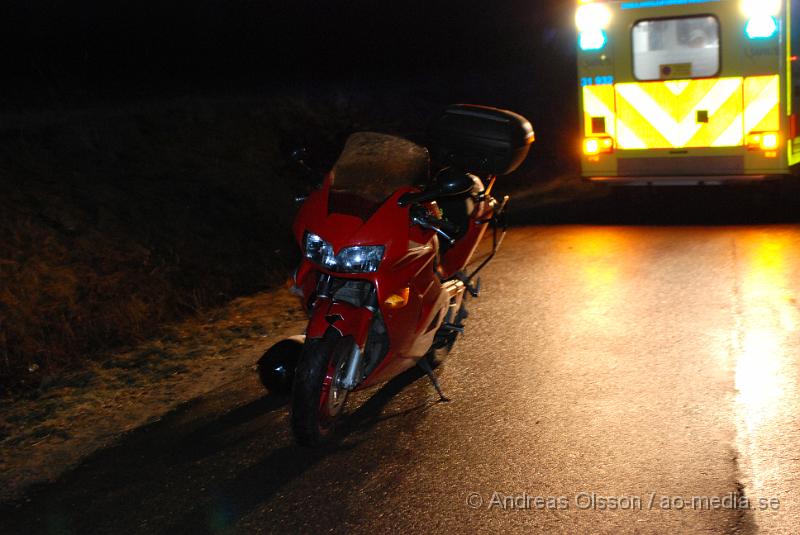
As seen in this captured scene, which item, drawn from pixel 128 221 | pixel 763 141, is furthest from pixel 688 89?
pixel 128 221

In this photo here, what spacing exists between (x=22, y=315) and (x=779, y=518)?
17.8 feet

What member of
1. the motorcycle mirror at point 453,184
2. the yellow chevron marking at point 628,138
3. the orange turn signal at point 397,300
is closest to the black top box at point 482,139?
the motorcycle mirror at point 453,184

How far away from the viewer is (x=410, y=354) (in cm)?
543

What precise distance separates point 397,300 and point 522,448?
1.01 metres

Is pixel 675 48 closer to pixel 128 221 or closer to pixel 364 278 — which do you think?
pixel 128 221

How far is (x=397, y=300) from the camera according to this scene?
513 cm

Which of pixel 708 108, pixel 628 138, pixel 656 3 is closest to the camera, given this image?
pixel 656 3

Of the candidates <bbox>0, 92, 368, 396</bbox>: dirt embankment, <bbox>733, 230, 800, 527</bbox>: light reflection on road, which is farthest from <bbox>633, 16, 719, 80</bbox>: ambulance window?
<bbox>0, 92, 368, 396</bbox>: dirt embankment

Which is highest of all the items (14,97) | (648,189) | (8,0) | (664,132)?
(8,0)

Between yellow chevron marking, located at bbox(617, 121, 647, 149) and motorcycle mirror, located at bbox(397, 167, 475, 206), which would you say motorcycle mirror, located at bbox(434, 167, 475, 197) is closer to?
motorcycle mirror, located at bbox(397, 167, 475, 206)

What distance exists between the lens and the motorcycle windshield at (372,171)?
5.18 m

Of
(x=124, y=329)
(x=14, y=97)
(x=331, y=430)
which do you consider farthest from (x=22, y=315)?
(x=14, y=97)

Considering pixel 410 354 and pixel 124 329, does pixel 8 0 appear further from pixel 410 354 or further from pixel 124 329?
pixel 410 354

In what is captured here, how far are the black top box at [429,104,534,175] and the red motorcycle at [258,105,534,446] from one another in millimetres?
849
